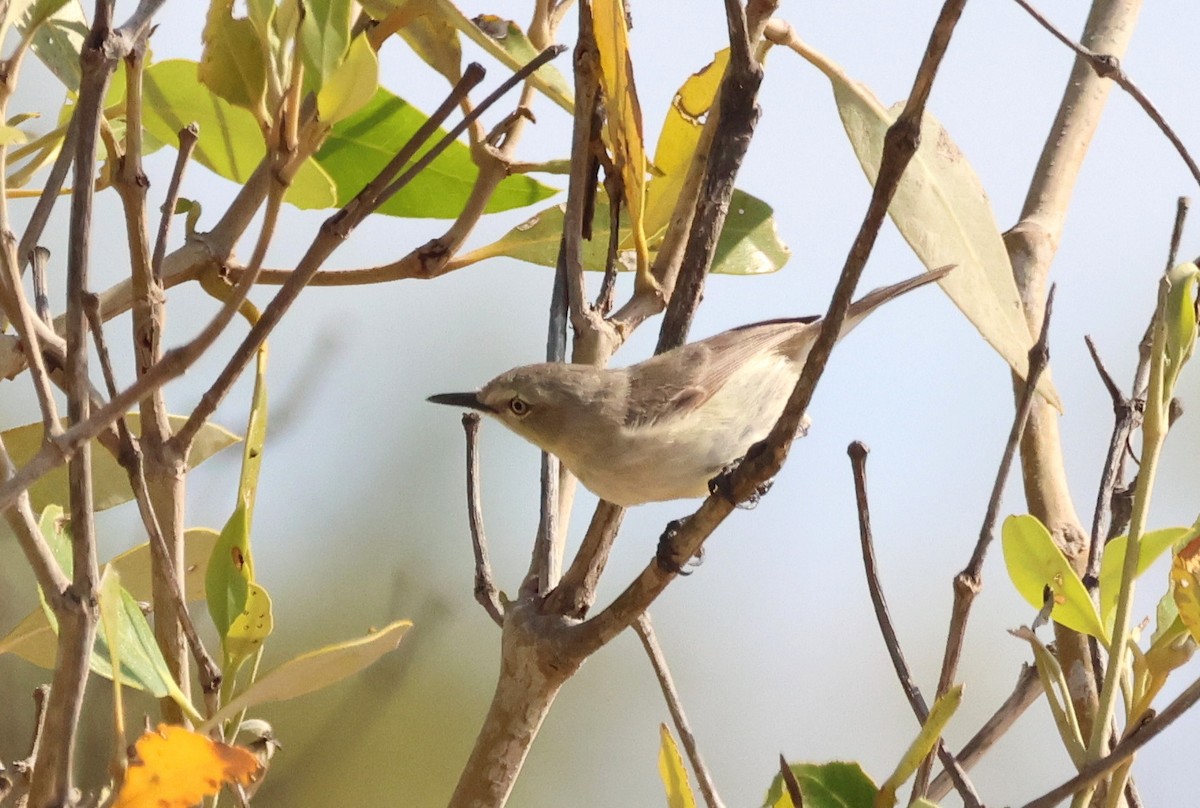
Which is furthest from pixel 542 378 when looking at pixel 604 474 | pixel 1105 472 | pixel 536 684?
pixel 1105 472

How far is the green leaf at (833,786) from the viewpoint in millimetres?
612

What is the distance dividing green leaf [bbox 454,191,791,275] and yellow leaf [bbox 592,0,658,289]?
0.16m

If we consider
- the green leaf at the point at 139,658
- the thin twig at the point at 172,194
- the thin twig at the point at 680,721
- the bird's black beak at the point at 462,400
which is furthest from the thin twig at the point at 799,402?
the bird's black beak at the point at 462,400

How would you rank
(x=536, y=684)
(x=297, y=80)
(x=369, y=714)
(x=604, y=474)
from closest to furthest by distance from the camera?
(x=297, y=80) < (x=536, y=684) < (x=604, y=474) < (x=369, y=714)

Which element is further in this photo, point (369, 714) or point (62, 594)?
point (369, 714)

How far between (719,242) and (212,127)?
0.45 metres

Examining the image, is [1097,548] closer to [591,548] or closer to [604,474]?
[591,548]

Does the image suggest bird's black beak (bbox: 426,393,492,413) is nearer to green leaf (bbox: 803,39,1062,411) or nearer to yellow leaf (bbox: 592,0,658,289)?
yellow leaf (bbox: 592,0,658,289)

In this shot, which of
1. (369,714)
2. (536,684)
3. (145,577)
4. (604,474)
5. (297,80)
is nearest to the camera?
(297,80)

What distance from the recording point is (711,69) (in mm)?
962

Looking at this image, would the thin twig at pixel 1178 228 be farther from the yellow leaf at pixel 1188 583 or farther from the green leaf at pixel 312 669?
the green leaf at pixel 312 669

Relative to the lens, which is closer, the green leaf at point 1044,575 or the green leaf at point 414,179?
the green leaf at point 1044,575

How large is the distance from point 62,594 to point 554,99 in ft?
1.60

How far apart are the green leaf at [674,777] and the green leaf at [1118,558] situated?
25 cm
